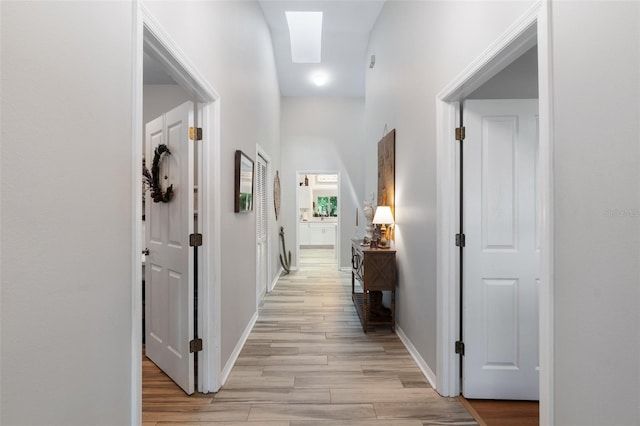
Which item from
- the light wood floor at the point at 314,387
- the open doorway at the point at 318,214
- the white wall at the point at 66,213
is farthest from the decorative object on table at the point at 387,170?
the open doorway at the point at 318,214

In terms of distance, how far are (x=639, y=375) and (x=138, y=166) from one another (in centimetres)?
185

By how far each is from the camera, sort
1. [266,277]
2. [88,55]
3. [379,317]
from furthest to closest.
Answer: [266,277] → [379,317] → [88,55]

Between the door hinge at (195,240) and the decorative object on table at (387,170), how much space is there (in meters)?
2.12

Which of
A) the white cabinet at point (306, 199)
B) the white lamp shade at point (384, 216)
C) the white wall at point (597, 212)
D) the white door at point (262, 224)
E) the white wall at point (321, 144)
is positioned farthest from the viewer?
the white cabinet at point (306, 199)

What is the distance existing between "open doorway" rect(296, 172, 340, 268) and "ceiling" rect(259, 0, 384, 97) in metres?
3.70

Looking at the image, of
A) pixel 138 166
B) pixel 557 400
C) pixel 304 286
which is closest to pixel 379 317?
pixel 304 286

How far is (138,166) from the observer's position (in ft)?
4.32

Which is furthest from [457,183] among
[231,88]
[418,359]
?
[231,88]

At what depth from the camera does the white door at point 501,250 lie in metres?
2.15

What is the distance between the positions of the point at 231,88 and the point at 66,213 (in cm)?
205

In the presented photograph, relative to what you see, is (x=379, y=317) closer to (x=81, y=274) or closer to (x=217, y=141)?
(x=217, y=141)

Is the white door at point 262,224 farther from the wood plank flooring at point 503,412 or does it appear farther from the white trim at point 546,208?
the white trim at point 546,208

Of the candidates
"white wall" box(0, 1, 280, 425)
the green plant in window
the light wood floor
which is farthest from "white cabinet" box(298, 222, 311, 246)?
"white wall" box(0, 1, 280, 425)

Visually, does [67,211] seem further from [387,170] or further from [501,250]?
[387,170]
